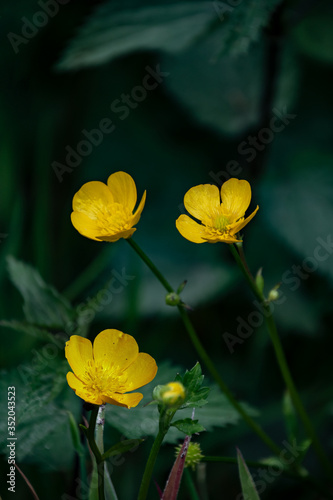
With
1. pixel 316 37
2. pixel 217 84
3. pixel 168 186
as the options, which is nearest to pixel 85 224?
pixel 168 186

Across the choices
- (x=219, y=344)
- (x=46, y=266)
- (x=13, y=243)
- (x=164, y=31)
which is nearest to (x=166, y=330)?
(x=219, y=344)

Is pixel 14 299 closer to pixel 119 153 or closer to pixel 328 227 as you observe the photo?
pixel 119 153

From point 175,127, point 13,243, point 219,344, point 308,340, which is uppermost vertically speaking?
point 13,243

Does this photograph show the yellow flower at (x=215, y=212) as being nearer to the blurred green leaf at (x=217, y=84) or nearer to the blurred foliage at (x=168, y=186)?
the blurred foliage at (x=168, y=186)

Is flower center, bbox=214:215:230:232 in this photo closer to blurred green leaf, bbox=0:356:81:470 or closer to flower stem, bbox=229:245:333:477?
flower stem, bbox=229:245:333:477

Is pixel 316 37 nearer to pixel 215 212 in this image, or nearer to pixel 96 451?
pixel 215 212

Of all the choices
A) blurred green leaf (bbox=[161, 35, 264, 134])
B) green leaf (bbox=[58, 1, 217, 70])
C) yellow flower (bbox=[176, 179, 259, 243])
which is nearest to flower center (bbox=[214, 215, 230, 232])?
yellow flower (bbox=[176, 179, 259, 243])
